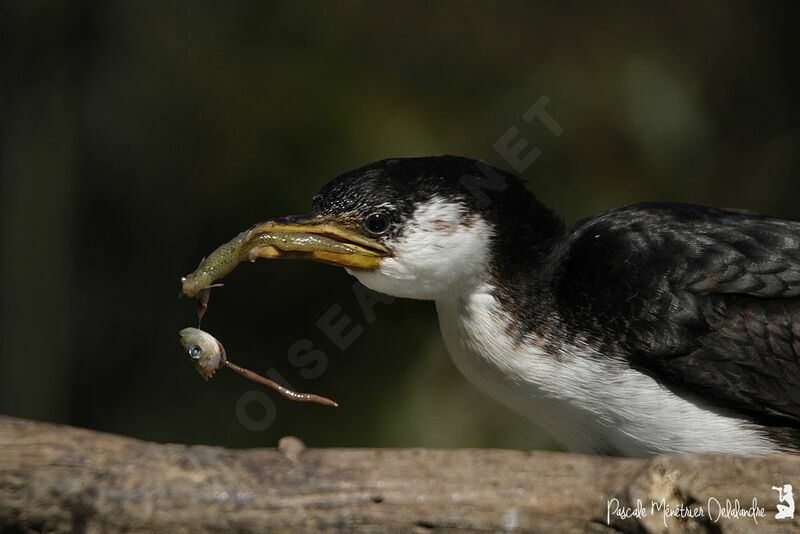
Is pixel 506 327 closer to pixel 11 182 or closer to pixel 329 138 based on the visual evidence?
pixel 329 138

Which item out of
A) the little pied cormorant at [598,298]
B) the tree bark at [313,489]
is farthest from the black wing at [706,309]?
the tree bark at [313,489]

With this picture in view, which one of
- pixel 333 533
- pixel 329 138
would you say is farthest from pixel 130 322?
pixel 333 533

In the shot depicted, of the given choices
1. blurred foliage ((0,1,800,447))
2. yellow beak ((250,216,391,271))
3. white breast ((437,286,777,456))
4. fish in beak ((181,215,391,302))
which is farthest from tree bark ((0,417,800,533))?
blurred foliage ((0,1,800,447))

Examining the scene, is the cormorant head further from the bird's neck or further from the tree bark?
the tree bark

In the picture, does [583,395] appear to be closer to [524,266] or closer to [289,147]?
[524,266]

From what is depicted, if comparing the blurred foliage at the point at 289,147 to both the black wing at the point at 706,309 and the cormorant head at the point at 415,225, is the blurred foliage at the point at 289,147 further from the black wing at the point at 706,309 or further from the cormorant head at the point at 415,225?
the black wing at the point at 706,309

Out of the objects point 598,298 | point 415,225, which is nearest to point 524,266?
point 598,298
